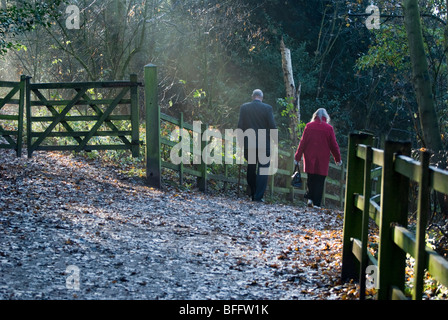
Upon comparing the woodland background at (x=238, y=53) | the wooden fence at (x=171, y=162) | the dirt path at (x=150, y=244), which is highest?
the woodland background at (x=238, y=53)

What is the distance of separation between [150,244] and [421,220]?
4.36m

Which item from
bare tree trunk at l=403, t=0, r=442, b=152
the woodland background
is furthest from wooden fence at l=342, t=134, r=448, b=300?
the woodland background

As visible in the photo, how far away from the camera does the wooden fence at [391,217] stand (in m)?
3.10

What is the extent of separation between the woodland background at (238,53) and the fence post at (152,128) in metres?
3.56

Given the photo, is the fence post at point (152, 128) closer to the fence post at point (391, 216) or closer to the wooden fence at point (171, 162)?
the wooden fence at point (171, 162)

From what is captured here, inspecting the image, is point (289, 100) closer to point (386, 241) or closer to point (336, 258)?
point (336, 258)

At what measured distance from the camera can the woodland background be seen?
53.3ft

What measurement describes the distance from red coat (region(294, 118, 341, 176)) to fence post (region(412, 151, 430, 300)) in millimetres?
8318

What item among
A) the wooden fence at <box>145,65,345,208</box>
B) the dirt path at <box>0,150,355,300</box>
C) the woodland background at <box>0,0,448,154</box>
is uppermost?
the woodland background at <box>0,0,448,154</box>

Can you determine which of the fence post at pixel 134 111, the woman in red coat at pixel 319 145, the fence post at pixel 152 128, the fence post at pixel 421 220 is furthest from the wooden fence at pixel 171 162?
the fence post at pixel 421 220

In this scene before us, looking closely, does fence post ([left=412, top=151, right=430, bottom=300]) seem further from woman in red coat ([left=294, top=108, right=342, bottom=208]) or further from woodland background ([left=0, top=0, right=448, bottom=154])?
woodland background ([left=0, top=0, right=448, bottom=154])

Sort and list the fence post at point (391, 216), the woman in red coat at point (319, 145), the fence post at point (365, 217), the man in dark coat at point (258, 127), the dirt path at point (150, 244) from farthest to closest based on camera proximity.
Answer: the man in dark coat at point (258, 127)
the woman in red coat at point (319, 145)
the dirt path at point (150, 244)
the fence post at point (365, 217)
the fence post at point (391, 216)

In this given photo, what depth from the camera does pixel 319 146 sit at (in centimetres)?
1158

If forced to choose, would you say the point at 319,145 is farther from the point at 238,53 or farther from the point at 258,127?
A: the point at 238,53
